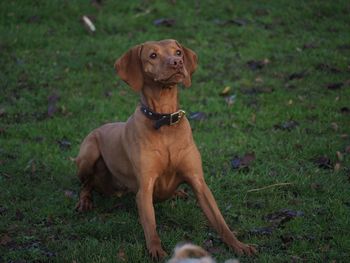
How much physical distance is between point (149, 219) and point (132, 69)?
51.3 inches

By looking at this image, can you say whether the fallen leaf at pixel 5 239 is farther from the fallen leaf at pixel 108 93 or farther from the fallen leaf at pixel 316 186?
the fallen leaf at pixel 108 93

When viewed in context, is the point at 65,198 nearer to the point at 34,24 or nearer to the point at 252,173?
the point at 252,173

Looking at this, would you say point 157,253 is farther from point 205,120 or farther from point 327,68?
point 327,68

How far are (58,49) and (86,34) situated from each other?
A: 80 centimetres

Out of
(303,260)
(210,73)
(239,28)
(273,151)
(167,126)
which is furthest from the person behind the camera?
(239,28)

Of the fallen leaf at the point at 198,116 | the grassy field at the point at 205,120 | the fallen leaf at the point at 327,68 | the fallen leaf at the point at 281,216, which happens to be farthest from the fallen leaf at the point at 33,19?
the fallen leaf at the point at 281,216

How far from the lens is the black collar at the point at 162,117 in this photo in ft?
17.9

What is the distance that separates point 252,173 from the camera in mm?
6766

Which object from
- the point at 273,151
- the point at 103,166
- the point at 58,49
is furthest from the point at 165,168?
the point at 58,49

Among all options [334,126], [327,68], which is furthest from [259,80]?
[334,126]

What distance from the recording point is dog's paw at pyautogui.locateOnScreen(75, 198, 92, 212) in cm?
625

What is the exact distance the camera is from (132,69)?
5.57 meters

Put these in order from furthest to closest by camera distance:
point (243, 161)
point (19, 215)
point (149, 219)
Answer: point (243, 161) < point (19, 215) < point (149, 219)

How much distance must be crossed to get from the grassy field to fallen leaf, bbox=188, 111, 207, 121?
3 centimetres
